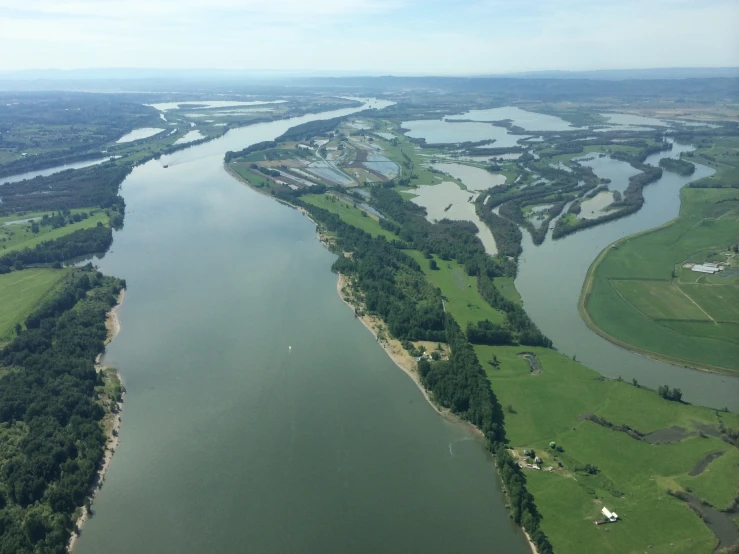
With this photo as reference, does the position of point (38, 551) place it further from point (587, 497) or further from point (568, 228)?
point (568, 228)

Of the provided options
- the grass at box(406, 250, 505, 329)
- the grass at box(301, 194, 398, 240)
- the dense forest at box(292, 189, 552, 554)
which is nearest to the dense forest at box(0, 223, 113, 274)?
the dense forest at box(292, 189, 552, 554)

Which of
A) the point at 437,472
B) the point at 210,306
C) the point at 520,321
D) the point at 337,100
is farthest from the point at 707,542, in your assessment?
the point at 337,100

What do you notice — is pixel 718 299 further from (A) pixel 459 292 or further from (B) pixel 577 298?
(A) pixel 459 292

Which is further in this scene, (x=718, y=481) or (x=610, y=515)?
(x=718, y=481)

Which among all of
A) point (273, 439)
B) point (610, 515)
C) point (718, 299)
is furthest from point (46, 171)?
point (718, 299)

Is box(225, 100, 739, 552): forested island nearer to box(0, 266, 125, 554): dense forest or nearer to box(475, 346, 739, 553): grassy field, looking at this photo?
box(475, 346, 739, 553): grassy field

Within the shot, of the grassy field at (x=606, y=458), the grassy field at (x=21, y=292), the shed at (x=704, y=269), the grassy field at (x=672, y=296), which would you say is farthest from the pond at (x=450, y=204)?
the grassy field at (x=21, y=292)

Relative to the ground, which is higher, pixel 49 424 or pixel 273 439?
pixel 49 424
